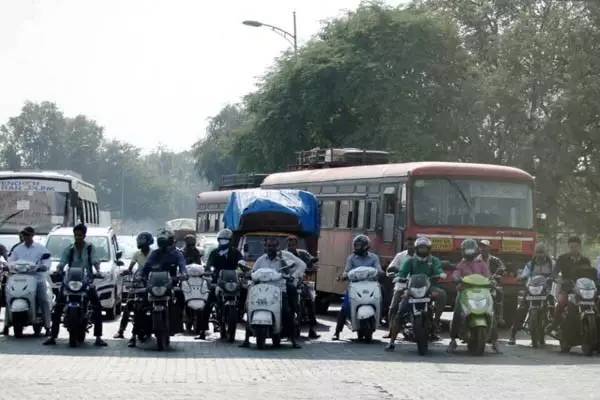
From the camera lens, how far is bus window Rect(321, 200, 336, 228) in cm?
3084

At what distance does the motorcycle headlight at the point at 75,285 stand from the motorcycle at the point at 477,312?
5.12 m

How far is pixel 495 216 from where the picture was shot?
26047 mm

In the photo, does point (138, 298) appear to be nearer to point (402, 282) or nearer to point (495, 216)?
point (402, 282)

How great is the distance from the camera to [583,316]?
19828 mm

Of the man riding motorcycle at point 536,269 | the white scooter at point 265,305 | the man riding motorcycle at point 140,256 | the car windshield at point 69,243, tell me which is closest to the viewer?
the white scooter at point 265,305

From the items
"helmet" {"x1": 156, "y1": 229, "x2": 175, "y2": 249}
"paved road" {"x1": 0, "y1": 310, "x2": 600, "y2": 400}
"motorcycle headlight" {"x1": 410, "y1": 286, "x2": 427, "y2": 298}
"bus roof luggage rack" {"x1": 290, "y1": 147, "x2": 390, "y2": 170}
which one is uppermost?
"bus roof luggage rack" {"x1": 290, "y1": 147, "x2": 390, "y2": 170}

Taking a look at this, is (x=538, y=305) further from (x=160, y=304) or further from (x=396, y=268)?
(x=160, y=304)

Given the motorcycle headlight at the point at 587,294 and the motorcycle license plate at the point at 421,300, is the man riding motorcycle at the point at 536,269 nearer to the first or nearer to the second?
→ the motorcycle headlight at the point at 587,294

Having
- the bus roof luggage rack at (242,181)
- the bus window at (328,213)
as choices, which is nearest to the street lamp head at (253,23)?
the bus roof luggage rack at (242,181)

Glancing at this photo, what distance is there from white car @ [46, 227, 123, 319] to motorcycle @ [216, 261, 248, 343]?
5.64m

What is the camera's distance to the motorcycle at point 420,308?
1945 cm

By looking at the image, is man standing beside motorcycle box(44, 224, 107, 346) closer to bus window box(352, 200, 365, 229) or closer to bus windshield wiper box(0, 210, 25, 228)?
bus window box(352, 200, 365, 229)

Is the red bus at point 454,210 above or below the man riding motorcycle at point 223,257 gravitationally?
above

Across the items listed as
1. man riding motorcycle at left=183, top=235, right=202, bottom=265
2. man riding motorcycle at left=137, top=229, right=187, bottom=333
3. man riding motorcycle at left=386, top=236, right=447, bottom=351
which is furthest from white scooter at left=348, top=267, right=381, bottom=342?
man riding motorcycle at left=183, top=235, right=202, bottom=265
